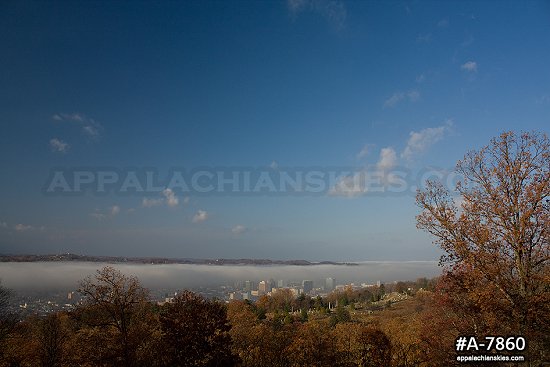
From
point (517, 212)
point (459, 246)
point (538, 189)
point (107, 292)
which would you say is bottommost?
point (107, 292)

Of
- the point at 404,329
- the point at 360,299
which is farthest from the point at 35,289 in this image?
the point at 360,299

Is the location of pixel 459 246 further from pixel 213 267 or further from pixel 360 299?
pixel 360 299

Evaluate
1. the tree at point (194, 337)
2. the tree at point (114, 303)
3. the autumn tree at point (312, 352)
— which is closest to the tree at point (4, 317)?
the tree at point (114, 303)

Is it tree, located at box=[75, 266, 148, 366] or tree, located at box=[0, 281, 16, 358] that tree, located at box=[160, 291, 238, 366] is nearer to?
tree, located at box=[75, 266, 148, 366]

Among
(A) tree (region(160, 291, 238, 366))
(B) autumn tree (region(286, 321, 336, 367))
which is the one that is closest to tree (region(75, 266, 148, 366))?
(A) tree (region(160, 291, 238, 366))

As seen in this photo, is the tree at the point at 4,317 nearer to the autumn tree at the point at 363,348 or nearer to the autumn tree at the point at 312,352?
the autumn tree at the point at 312,352

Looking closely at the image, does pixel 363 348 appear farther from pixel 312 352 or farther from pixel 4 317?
pixel 4 317
